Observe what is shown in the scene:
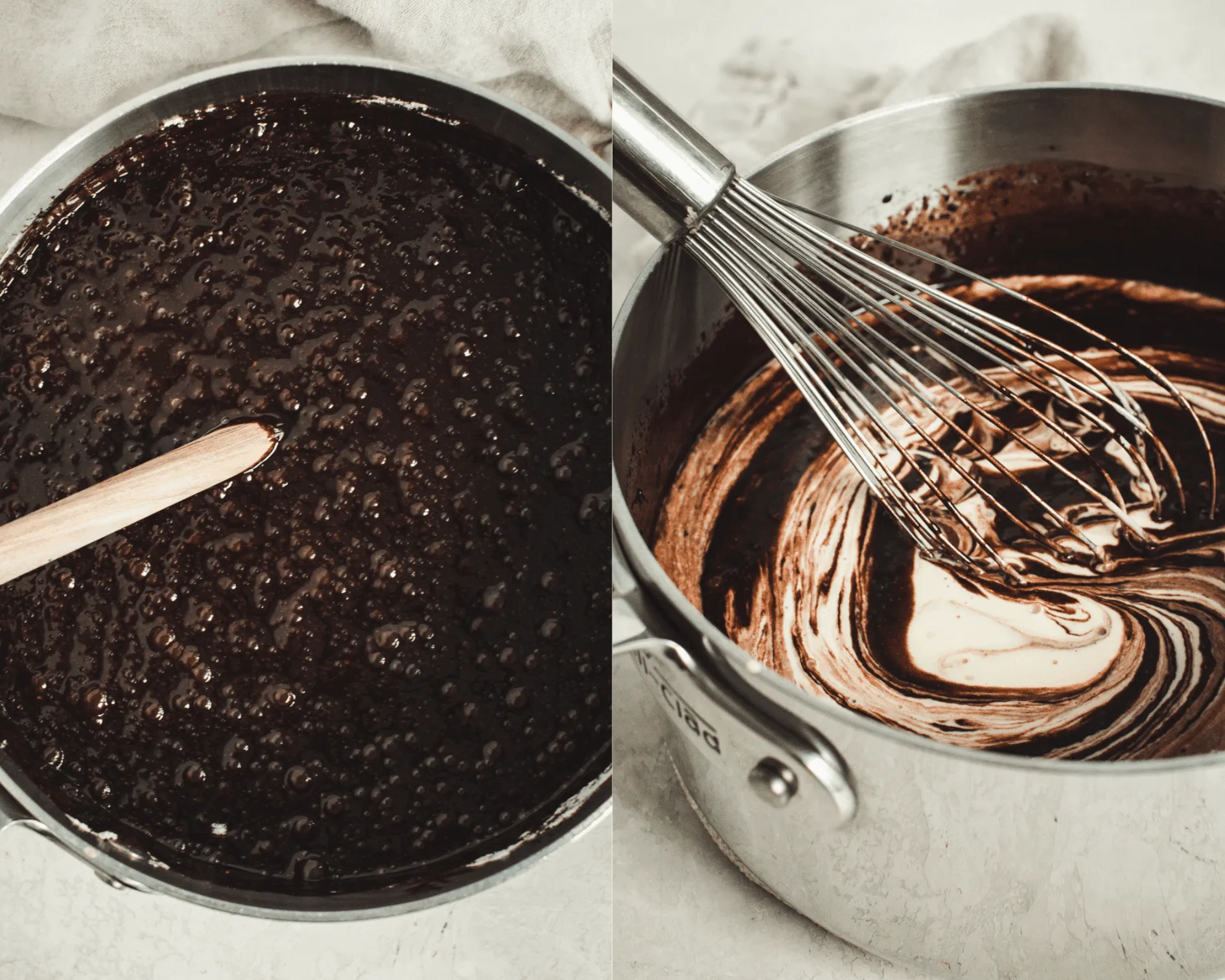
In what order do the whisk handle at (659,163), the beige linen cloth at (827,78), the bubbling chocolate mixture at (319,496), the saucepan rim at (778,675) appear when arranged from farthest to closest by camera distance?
the beige linen cloth at (827,78), the bubbling chocolate mixture at (319,496), the whisk handle at (659,163), the saucepan rim at (778,675)

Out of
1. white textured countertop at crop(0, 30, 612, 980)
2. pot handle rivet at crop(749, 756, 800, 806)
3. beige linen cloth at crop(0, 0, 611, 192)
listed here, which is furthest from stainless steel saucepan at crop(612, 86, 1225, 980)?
beige linen cloth at crop(0, 0, 611, 192)

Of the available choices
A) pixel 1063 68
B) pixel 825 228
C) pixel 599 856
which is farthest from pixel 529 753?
pixel 1063 68

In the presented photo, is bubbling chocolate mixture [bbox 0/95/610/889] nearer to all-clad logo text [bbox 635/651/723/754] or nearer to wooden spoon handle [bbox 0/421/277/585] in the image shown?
wooden spoon handle [bbox 0/421/277/585]

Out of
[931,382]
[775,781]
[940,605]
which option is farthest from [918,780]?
[931,382]

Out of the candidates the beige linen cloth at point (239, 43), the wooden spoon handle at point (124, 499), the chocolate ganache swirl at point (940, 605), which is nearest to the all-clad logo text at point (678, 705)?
the chocolate ganache swirl at point (940, 605)

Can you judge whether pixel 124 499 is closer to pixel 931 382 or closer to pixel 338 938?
pixel 338 938

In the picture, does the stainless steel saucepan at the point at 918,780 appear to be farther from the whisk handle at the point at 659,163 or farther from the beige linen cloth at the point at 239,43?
the beige linen cloth at the point at 239,43

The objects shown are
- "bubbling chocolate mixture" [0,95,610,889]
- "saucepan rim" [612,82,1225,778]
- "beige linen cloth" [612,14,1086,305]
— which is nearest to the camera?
"saucepan rim" [612,82,1225,778]
